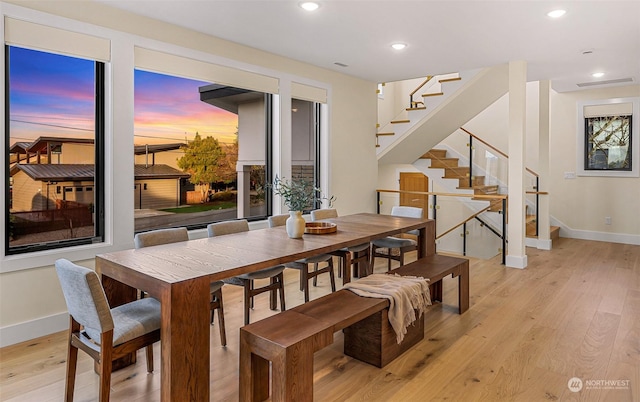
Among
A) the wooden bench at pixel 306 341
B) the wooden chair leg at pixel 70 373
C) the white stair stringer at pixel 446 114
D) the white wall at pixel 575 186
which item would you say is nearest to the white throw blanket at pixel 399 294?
the wooden bench at pixel 306 341

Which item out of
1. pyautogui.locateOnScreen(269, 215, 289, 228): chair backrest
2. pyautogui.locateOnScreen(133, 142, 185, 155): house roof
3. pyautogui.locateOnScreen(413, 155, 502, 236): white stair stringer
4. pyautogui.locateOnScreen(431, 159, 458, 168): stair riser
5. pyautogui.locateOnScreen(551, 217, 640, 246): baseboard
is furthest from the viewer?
pyautogui.locateOnScreen(431, 159, 458, 168): stair riser

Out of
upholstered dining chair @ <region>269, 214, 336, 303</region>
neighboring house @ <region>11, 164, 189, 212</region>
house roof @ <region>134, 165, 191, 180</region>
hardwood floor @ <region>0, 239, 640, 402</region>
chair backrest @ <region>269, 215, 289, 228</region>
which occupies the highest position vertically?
house roof @ <region>134, 165, 191, 180</region>

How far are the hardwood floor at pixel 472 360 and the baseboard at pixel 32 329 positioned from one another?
7 cm

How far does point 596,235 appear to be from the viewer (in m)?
7.30

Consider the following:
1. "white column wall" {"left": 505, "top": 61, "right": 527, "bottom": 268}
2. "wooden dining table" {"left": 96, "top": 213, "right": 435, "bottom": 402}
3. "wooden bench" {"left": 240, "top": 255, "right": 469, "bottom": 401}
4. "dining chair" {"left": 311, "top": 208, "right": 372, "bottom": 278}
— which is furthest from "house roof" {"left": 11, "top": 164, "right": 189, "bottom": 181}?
"white column wall" {"left": 505, "top": 61, "right": 527, "bottom": 268}

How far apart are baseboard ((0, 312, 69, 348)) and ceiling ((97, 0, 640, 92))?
257cm

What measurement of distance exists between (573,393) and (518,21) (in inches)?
122

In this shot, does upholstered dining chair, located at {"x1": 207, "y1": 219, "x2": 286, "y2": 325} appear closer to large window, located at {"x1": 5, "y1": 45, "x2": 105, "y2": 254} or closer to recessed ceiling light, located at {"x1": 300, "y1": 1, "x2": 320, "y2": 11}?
large window, located at {"x1": 5, "y1": 45, "x2": 105, "y2": 254}

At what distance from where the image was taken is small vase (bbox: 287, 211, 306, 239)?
3.21m

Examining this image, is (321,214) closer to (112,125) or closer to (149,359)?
(112,125)

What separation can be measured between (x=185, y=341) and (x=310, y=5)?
2.72 m

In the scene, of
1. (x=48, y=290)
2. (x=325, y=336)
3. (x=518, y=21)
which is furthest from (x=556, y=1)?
(x=48, y=290)

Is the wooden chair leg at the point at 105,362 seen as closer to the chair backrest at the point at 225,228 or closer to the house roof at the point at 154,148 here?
the chair backrest at the point at 225,228

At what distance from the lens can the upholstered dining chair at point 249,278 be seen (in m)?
3.14
